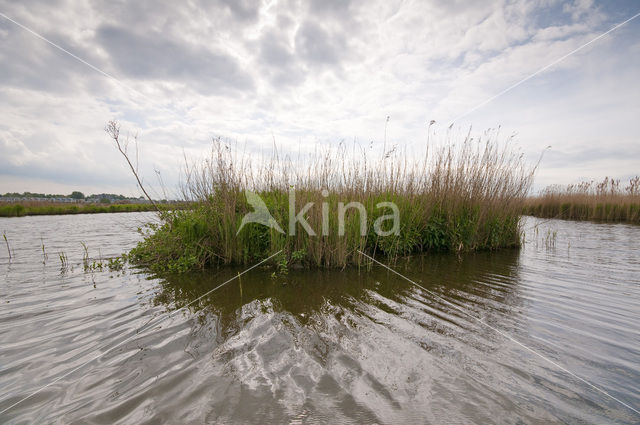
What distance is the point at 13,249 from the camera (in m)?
6.11

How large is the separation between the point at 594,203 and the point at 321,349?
1747 centimetres

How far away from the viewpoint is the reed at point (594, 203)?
1216cm

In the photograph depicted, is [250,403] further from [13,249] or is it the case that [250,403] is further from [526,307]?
[13,249]

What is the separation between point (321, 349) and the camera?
2141mm

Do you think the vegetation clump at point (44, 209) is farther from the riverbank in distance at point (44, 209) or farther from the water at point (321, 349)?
the water at point (321, 349)

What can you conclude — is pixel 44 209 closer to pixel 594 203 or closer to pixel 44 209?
pixel 44 209

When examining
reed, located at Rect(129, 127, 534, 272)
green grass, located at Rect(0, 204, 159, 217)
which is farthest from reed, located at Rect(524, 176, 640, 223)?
green grass, located at Rect(0, 204, 159, 217)

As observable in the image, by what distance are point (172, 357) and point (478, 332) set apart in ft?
8.67

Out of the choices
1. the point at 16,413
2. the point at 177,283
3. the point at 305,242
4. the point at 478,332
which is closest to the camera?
the point at 16,413

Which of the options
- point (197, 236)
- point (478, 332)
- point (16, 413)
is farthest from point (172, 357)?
point (197, 236)

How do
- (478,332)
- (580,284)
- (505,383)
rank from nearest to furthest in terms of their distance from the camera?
A: (505,383), (478,332), (580,284)

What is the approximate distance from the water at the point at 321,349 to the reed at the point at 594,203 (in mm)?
10869

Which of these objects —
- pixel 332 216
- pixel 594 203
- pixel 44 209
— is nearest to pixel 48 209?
pixel 44 209

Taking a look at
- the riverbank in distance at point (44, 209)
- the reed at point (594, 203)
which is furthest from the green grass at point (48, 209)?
the reed at point (594, 203)
